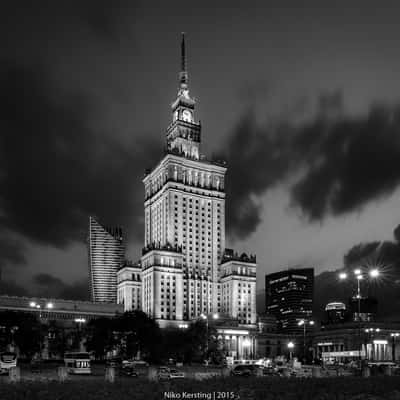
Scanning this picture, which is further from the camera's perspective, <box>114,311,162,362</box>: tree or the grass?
<box>114,311,162,362</box>: tree

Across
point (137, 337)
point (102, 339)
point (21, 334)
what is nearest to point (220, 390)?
point (21, 334)

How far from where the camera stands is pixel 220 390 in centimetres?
3122

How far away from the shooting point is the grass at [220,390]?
2816 cm

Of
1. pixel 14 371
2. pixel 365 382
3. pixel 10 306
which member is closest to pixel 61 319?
pixel 10 306

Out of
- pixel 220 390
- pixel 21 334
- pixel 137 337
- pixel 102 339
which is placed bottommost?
pixel 102 339

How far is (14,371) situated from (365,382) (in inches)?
1043

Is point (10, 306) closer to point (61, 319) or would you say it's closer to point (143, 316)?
point (61, 319)

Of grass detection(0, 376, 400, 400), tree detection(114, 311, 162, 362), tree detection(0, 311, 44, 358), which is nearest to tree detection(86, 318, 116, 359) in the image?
tree detection(114, 311, 162, 362)

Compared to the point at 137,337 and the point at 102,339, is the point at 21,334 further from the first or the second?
the point at 137,337

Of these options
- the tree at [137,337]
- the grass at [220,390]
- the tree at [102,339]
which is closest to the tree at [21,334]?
the tree at [102,339]

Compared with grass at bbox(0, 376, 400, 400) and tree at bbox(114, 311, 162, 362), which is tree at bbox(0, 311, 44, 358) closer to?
tree at bbox(114, 311, 162, 362)

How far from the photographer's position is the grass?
2816cm

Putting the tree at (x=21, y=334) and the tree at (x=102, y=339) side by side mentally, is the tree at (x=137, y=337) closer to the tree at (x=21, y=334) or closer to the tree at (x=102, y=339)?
the tree at (x=102, y=339)

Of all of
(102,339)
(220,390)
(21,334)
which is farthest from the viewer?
(102,339)
